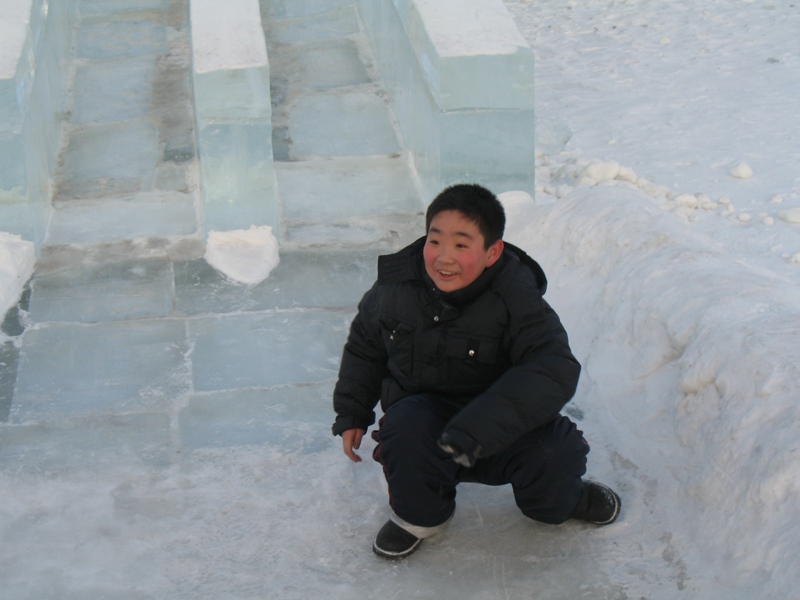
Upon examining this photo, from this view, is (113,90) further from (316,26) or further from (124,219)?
(124,219)

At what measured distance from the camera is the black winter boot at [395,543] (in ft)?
9.20

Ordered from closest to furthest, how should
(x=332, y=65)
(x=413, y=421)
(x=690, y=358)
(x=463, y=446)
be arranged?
(x=463, y=446) < (x=413, y=421) < (x=690, y=358) < (x=332, y=65)

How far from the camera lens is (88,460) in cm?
339

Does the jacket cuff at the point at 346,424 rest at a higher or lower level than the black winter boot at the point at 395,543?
higher

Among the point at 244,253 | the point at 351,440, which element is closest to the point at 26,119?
the point at 244,253

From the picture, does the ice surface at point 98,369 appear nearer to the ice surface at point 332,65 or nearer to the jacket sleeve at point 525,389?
the jacket sleeve at point 525,389

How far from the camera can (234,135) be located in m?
4.80

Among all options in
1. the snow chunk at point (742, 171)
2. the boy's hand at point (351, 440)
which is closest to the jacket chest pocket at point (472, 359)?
the boy's hand at point (351, 440)

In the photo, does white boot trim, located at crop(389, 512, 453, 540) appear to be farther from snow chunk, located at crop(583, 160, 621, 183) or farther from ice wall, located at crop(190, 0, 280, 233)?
snow chunk, located at crop(583, 160, 621, 183)

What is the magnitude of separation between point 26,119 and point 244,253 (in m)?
1.12

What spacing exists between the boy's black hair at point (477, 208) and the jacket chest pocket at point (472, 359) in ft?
0.82

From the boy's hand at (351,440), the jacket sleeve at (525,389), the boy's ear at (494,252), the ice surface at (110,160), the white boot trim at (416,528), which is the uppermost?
the boy's ear at (494,252)

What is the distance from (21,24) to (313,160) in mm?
1560

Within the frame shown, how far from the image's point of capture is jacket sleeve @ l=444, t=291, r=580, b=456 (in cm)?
254
